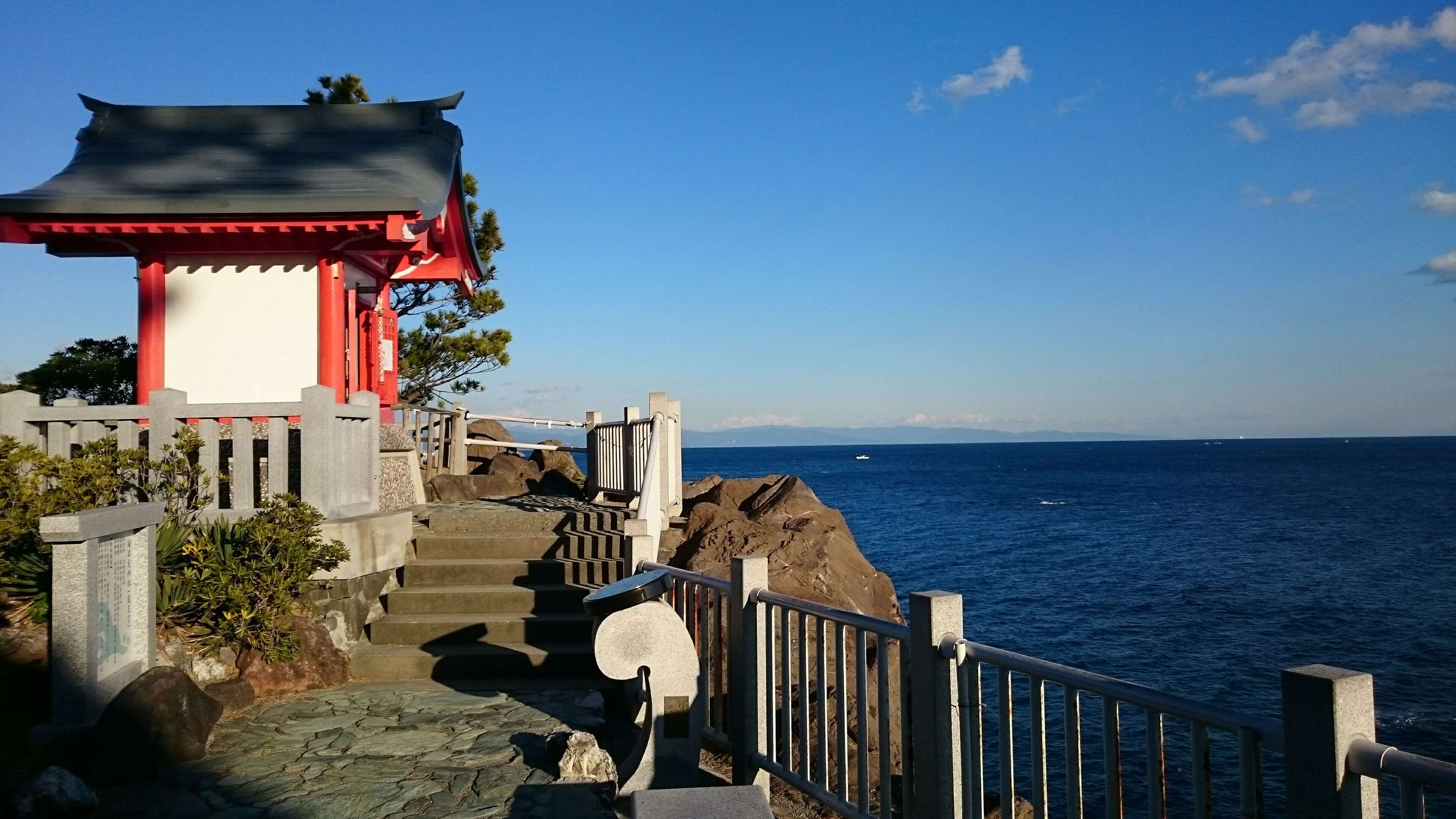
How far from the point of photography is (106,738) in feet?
18.2

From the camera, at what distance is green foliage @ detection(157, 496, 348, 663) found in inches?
281

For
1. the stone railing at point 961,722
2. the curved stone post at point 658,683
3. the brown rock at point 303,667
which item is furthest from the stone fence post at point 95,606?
the stone railing at point 961,722

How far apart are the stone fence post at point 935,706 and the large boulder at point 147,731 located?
449cm

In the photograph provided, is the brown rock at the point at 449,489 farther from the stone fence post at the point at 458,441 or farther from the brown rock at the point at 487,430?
the brown rock at the point at 487,430

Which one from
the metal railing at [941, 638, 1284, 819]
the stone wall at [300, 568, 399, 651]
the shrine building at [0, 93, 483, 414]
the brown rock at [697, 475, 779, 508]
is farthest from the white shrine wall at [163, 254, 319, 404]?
the metal railing at [941, 638, 1284, 819]

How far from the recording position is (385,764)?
19.6 feet

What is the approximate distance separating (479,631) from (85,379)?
10.7 meters

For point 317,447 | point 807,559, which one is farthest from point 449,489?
point 317,447

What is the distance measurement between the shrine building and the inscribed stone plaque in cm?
436

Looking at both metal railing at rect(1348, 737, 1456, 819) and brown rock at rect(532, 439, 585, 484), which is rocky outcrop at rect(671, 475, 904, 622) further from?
metal railing at rect(1348, 737, 1456, 819)

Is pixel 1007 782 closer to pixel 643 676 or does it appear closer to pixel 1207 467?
pixel 643 676

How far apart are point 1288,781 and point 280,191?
32.9 ft

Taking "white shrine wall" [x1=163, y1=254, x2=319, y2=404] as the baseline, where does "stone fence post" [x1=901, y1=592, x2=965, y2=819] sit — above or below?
below

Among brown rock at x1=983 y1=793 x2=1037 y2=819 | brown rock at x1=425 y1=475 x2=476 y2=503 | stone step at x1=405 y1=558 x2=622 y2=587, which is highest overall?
brown rock at x1=425 y1=475 x2=476 y2=503
